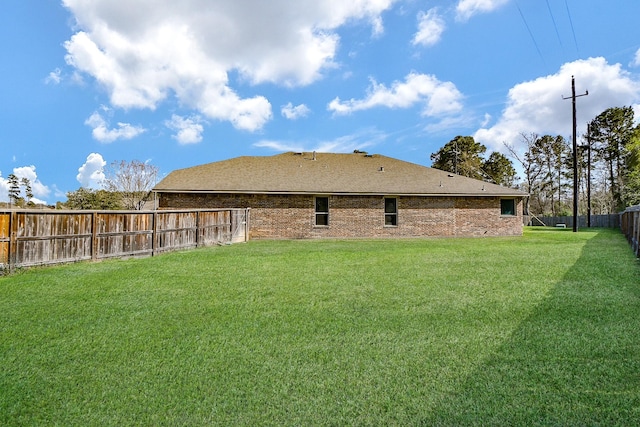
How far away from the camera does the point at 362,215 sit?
58.5 ft

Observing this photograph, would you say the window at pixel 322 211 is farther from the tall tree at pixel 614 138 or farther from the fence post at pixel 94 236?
the tall tree at pixel 614 138

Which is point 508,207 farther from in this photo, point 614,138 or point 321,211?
point 614,138

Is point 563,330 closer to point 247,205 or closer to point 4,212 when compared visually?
point 4,212

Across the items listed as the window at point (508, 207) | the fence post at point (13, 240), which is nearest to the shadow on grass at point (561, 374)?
the fence post at point (13, 240)

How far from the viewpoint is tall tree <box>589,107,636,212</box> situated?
3559 cm

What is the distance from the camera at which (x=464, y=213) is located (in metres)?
18.5

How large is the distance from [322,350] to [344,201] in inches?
561

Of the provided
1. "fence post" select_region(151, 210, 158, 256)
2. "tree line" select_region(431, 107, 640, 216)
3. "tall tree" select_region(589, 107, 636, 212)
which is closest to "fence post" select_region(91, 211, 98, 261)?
"fence post" select_region(151, 210, 158, 256)

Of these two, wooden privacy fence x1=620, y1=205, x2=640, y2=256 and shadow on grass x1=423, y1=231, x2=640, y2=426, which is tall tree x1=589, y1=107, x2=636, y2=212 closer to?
wooden privacy fence x1=620, y1=205, x2=640, y2=256

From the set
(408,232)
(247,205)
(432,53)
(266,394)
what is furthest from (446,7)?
(266,394)

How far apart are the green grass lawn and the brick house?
1015 centimetres

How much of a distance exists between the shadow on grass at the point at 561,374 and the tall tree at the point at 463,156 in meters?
39.7

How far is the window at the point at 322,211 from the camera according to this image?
17.7 m

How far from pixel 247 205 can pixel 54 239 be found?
9.05 metres
